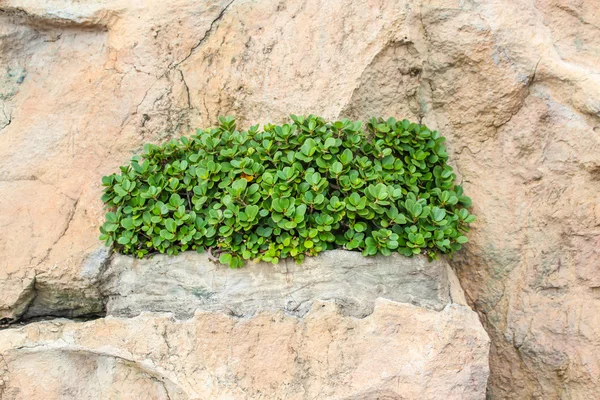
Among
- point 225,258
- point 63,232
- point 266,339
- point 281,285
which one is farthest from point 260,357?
point 63,232

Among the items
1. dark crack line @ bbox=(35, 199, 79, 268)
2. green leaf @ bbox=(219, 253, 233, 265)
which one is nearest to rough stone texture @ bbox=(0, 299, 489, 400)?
green leaf @ bbox=(219, 253, 233, 265)

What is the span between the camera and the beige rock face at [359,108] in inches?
119

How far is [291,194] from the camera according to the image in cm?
287

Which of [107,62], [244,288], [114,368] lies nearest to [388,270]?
[244,288]

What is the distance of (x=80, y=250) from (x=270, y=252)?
103cm

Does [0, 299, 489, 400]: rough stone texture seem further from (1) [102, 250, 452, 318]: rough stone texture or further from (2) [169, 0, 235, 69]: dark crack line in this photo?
(2) [169, 0, 235, 69]: dark crack line

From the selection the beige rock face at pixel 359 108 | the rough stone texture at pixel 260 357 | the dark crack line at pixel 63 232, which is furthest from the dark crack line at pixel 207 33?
the rough stone texture at pixel 260 357

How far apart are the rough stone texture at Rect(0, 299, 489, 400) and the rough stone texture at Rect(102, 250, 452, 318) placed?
0.27 feet

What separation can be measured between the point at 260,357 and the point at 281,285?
352mm

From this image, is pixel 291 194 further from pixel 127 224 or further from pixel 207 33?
pixel 207 33

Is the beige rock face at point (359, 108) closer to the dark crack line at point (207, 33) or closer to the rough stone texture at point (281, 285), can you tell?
the dark crack line at point (207, 33)

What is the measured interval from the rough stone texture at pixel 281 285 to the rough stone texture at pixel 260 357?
83 millimetres

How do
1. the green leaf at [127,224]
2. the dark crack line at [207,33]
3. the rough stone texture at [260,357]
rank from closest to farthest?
the rough stone texture at [260,357] < the green leaf at [127,224] < the dark crack line at [207,33]

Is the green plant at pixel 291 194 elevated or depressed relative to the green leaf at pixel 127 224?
elevated
